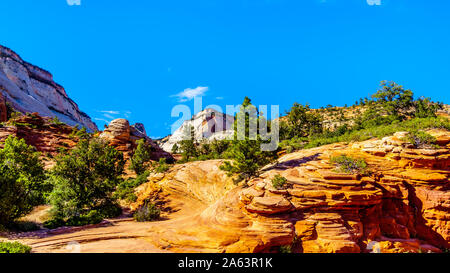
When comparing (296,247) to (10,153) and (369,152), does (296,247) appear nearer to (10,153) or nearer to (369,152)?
(369,152)

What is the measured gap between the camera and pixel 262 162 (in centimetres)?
1981

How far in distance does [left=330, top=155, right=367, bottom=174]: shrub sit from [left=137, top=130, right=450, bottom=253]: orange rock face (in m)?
0.56

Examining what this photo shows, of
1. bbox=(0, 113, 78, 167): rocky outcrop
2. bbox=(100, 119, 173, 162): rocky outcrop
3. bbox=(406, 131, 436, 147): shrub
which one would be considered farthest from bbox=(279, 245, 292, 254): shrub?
bbox=(0, 113, 78, 167): rocky outcrop

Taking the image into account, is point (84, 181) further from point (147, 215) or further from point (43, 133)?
point (43, 133)

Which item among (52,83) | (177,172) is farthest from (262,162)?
(52,83)

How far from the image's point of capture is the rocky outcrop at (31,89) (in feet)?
219

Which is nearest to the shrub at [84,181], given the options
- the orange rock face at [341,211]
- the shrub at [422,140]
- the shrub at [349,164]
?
the orange rock face at [341,211]

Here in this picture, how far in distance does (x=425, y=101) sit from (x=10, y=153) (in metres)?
58.9

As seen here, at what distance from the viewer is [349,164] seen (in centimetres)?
1702

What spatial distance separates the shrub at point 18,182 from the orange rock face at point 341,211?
9552 millimetres

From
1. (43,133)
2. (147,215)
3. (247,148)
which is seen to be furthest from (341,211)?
(43,133)

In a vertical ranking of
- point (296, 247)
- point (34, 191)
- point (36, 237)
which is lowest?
point (296, 247)

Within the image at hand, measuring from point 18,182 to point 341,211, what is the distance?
70.1ft
